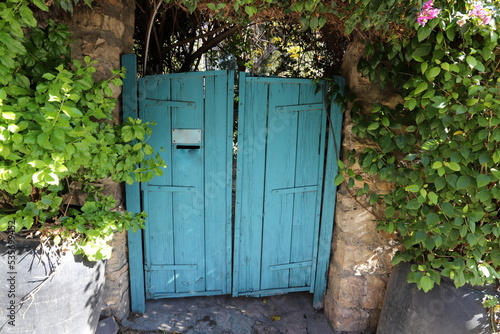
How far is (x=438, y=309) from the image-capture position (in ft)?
7.01

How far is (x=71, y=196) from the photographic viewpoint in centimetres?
206

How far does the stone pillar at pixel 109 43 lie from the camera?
2.14 metres

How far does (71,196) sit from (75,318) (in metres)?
0.72

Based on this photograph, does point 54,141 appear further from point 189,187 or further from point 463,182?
point 463,182

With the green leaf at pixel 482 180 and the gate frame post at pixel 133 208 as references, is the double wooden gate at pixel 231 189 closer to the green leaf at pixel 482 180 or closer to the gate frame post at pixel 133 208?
the gate frame post at pixel 133 208

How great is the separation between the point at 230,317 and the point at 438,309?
5.02 ft

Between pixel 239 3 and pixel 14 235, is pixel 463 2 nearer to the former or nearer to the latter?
pixel 239 3

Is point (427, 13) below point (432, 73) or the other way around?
the other way around

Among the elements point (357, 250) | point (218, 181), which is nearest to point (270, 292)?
point (357, 250)

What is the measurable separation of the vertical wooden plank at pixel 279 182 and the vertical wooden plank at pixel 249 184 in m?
0.05

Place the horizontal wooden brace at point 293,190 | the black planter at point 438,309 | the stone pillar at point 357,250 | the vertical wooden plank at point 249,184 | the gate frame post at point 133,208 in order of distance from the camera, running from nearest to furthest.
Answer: the black planter at point 438,309
the gate frame post at point 133,208
the stone pillar at point 357,250
the vertical wooden plank at point 249,184
the horizontal wooden brace at point 293,190

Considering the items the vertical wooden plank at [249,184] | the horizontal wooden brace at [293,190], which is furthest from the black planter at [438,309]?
the vertical wooden plank at [249,184]

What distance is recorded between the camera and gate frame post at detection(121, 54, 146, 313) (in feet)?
7.66

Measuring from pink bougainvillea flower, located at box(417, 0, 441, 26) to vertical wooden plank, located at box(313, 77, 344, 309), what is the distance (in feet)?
2.61
